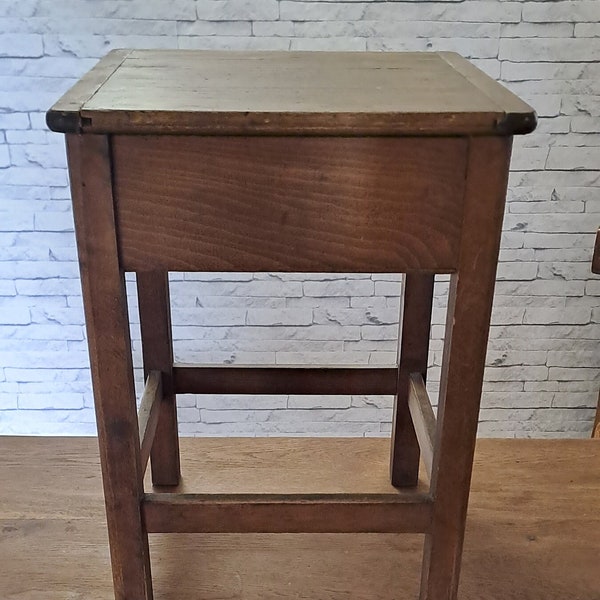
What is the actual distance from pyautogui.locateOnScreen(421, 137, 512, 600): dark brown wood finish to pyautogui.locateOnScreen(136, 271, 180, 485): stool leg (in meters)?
0.40

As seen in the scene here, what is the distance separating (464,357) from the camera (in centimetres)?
73

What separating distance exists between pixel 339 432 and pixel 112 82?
1.35 meters

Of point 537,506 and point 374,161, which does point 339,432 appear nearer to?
point 537,506

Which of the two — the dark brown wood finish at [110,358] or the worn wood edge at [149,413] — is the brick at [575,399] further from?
the dark brown wood finish at [110,358]

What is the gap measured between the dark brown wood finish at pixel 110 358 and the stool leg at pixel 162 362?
0.25 metres

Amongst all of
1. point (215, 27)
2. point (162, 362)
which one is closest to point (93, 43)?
point (215, 27)

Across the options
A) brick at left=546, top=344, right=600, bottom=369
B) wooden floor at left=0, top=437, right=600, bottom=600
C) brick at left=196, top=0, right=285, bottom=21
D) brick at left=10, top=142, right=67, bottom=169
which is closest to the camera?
wooden floor at left=0, top=437, right=600, bottom=600

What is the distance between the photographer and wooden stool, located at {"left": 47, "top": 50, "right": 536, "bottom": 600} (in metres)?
0.63

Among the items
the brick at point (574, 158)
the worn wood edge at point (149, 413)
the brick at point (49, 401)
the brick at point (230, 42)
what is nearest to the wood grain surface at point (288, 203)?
the worn wood edge at point (149, 413)

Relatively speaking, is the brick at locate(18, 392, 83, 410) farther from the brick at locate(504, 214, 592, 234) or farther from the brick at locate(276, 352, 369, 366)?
the brick at locate(504, 214, 592, 234)

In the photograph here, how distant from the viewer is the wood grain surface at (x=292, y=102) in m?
0.62

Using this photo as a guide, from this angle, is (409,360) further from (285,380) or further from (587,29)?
(587,29)

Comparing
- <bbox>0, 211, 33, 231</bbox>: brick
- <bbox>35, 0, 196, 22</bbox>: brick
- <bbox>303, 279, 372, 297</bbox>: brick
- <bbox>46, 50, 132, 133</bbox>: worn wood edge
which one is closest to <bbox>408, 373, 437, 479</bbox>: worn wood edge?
<bbox>46, 50, 132, 133</bbox>: worn wood edge

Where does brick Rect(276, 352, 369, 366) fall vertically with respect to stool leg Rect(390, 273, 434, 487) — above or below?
below
